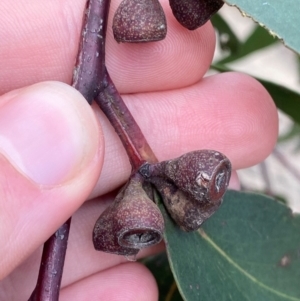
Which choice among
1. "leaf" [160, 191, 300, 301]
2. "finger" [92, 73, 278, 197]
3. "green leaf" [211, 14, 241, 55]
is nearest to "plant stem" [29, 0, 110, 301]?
"leaf" [160, 191, 300, 301]

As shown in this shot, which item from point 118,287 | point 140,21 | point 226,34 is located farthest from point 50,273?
point 226,34

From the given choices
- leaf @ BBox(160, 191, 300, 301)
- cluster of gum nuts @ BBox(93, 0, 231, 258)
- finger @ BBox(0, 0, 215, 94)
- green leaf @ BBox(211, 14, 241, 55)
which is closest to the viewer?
cluster of gum nuts @ BBox(93, 0, 231, 258)

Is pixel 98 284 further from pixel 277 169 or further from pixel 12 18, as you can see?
pixel 277 169

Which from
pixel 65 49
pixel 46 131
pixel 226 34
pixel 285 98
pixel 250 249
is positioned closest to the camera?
pixel 46 131

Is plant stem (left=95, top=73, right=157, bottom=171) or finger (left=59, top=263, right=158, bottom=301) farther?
finger (left=59, top=263, right=158, bottom=301)

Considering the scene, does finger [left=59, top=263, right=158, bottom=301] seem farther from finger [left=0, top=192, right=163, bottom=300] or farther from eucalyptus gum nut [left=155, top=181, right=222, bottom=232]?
eucalyptus gum nut [left=155, top=181, right=222, bottom=232]

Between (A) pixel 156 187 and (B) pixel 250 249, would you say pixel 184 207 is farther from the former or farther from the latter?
(B) pixel 250 249

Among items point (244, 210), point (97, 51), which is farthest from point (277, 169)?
point (97, 51)

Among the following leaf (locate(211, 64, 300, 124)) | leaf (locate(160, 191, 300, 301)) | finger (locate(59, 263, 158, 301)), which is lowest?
finger (locate(59, 263, 158, 301))
